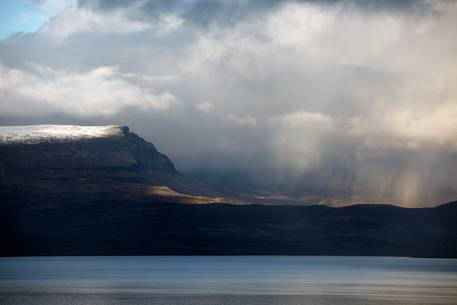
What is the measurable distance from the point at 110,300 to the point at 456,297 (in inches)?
1710

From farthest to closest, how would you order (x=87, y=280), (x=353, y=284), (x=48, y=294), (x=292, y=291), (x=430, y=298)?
(x=87, y=280), (x=353, y=284), (x=292, y=291), (x=48, y=294), (x=430, y=298)

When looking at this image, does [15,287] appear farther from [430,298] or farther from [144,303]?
[430,298]

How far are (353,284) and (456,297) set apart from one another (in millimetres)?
32185

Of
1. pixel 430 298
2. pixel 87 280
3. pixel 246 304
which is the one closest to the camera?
pixel 246 304

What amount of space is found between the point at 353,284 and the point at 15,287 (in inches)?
2103

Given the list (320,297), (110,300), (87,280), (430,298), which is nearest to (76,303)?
(110,300)

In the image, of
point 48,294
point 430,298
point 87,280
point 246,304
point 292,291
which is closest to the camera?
point 246,304

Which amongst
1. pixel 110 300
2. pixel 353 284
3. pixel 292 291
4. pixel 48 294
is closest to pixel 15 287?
pixel 48 294

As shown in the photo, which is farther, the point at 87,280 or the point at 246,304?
the point at 87,280

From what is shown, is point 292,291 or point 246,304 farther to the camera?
point 292,291

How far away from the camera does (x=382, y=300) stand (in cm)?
10412

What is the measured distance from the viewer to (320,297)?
110938 mm

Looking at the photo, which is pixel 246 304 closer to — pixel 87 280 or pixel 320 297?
pixel 320 297

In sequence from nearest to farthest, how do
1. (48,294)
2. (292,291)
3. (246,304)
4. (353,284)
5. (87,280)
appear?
(246,304) < (48,294) < (292,291) < (353,284) < (87,280)
